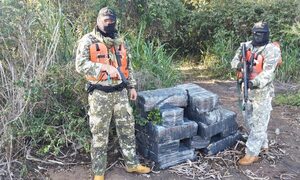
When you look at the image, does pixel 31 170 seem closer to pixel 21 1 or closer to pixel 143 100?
pixel 143 100

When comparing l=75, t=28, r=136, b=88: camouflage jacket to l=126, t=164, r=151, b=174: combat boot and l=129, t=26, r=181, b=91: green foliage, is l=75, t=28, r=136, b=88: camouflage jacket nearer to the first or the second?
l=126, t=164, r=151, b=174: combat boot

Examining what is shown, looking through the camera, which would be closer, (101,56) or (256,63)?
(101,56)

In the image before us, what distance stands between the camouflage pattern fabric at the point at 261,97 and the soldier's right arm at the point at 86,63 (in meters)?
1.88

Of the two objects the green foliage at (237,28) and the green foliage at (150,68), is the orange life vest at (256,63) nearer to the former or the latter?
the green foliage at (150,68)

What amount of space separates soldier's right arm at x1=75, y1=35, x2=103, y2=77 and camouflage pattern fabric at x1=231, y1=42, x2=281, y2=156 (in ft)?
6.17

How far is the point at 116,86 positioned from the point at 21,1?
2205 millimetres

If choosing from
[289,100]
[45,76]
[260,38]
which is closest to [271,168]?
[260,38]

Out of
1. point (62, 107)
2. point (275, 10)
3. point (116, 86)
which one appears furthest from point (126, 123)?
point (275, 10)

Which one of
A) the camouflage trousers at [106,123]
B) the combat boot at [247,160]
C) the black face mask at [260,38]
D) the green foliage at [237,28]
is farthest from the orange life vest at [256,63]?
the green foliage at [237,28]

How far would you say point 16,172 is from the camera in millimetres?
4484

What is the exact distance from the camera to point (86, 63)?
406cm

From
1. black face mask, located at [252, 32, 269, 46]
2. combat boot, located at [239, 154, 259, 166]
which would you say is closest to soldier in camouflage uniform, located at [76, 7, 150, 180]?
combat boot, located at [239, 154, 259, 166]

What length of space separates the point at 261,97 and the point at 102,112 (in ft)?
6.47

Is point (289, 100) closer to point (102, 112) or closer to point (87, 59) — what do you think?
point (102, 112)
